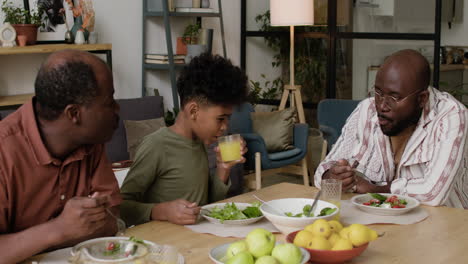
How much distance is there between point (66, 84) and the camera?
5.43 ft

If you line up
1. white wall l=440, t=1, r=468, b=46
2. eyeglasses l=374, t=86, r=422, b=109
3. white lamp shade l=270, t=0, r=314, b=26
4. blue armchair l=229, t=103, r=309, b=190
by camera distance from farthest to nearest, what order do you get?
white wall l=440, t=1, r=468, b=46 → white lamp shade l=270, t=0, r=314, b=26 → blue armchair l=229, t=103, r=309, b=190 → eyeglasses l=374, t=86, r=422, b=109

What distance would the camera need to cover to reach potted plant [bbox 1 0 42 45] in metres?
4.49

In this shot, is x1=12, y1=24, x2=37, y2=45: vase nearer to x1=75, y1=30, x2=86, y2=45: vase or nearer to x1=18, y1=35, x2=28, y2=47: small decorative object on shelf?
x1=18, y1=35, x2=28, y2=47: small decorative object on shelf

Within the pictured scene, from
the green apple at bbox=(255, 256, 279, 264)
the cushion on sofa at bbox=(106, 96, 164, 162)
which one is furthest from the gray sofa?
the green apple at bbox=(255, 256, 279, 264)

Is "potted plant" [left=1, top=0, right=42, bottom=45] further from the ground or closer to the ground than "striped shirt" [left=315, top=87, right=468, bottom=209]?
further from the ground

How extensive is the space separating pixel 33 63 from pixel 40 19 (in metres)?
0.36

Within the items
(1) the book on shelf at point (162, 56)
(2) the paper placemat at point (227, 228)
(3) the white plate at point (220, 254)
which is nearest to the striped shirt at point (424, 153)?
(2) the paper placemat at point (227, 228)

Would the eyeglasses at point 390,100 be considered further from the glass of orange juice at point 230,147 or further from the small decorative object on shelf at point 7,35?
the small decorative object on shelf at point 7,35

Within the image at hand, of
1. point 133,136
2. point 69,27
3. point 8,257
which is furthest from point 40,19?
point 8,257

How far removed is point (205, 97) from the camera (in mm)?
2344

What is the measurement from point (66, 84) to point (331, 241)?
0.78 m

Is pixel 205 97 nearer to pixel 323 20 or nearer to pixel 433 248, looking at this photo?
pixel 433 248

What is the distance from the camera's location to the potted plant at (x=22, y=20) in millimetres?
4488

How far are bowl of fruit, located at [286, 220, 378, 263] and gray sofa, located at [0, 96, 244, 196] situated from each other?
→ 282 cm
